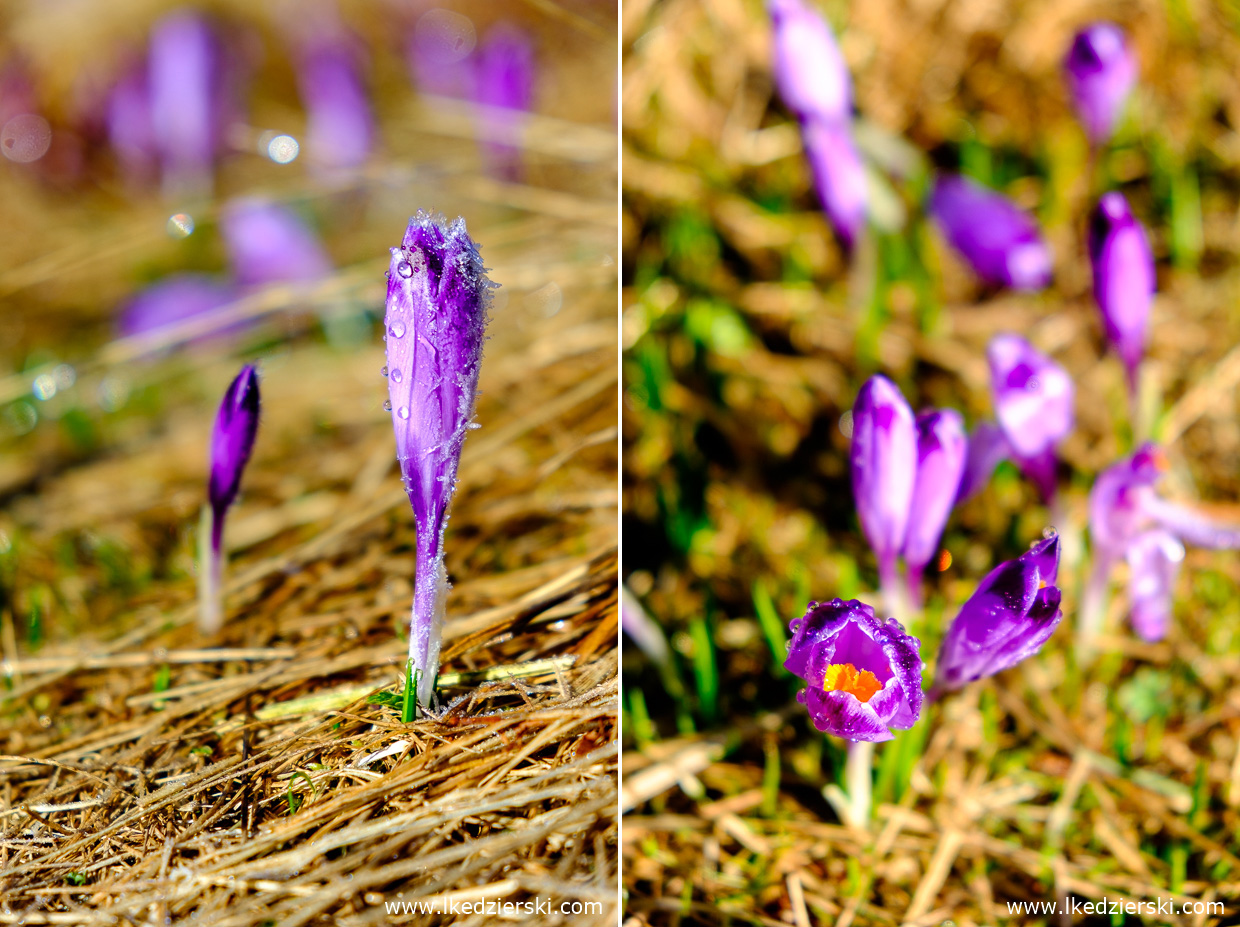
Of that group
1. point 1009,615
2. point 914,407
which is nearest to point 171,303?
point 914,407

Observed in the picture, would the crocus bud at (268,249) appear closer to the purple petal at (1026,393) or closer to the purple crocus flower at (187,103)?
the purple crocus flower at (187,103)

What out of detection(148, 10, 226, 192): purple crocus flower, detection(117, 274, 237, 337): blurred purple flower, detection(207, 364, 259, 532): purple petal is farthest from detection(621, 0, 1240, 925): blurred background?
detection(148, 10, 226, 192): purple crocus flower

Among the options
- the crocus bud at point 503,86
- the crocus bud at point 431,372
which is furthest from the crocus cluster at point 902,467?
the crocus bud at point 503,86

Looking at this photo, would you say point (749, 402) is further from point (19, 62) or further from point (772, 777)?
point (19, 62)

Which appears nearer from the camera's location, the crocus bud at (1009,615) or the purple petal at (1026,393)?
the crocus bud at (1009,615)

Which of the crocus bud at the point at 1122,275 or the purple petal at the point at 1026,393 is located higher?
the crocus bud at the point at 1122,275

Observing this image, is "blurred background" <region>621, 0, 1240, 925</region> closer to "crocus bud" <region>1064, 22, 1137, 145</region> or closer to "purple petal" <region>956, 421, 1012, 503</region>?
"purple petal" <region>956, 421, 1012, 503</region>

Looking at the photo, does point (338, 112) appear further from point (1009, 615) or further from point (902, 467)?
point (1009, 615)

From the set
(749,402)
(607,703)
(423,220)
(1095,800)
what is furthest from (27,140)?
(1095,800)
